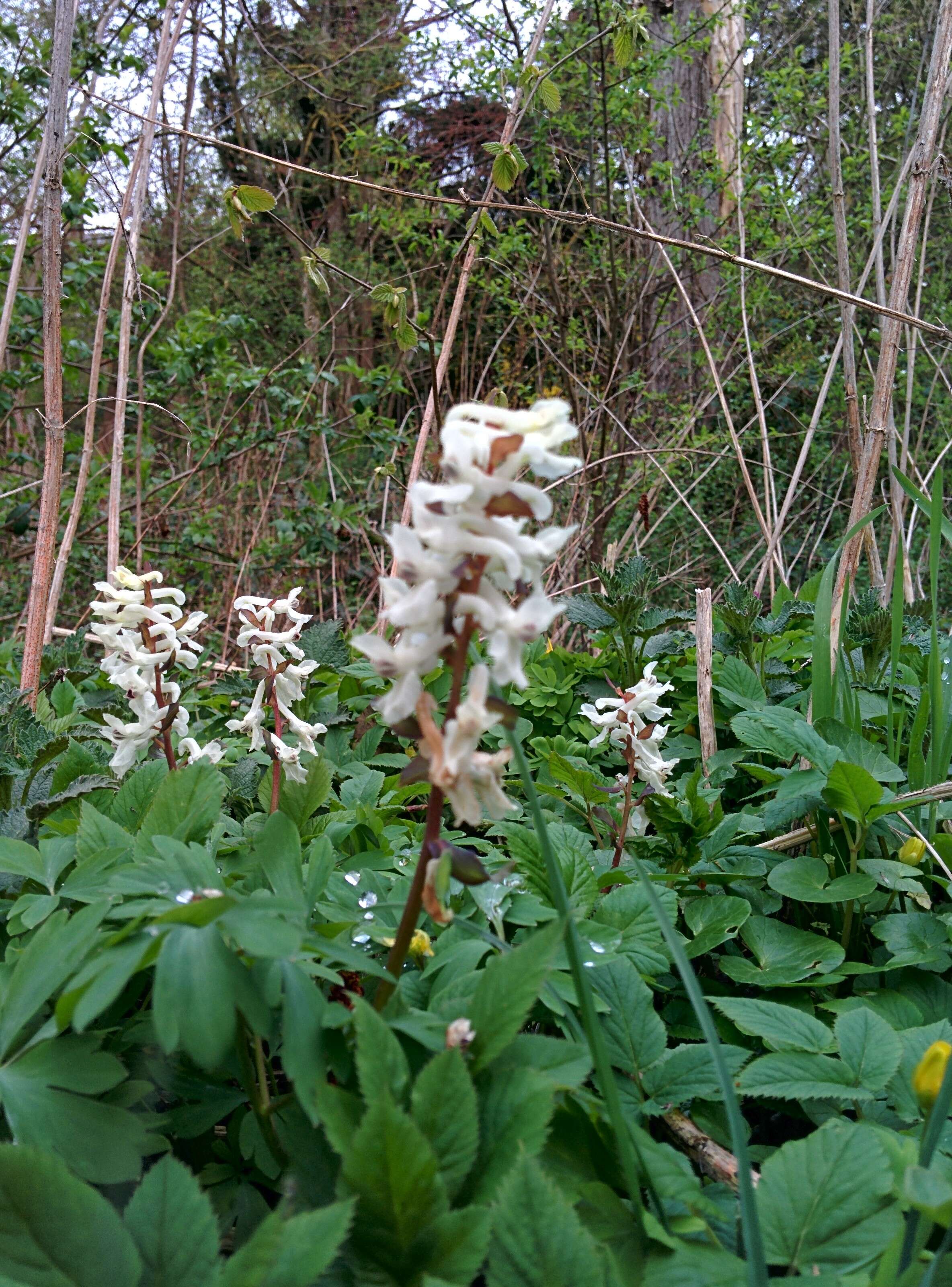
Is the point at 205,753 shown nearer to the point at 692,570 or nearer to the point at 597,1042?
the point at 597,1042

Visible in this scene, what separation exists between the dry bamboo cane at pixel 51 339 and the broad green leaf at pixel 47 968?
1163mm

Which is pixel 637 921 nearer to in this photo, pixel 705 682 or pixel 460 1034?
pixel 460 1034

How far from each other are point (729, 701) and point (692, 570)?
3.99m

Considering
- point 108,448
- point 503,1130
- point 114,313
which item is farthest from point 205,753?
point 108,448

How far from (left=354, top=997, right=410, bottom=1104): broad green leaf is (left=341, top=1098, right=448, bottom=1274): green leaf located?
0.06 ft

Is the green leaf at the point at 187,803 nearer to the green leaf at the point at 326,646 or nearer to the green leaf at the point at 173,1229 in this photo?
the green leaf at the point at 173,1229

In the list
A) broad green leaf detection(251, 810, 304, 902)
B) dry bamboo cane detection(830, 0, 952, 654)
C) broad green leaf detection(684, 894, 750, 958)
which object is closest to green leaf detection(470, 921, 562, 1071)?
broad green leaf detection(251, 810, 304, 902)

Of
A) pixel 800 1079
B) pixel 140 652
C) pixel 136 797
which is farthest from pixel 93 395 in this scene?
pixel 800 1079

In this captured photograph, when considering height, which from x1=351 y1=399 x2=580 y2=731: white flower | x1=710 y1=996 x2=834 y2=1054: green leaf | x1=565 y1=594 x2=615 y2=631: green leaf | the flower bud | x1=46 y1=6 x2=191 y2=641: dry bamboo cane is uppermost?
x1=46 y1=6 x2=191 y2=641: dry bamboo cane

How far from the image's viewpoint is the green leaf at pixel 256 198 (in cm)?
177

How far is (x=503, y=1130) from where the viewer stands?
701 millimetres

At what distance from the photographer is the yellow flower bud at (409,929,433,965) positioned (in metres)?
0.99

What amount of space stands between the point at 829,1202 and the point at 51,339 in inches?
78.1

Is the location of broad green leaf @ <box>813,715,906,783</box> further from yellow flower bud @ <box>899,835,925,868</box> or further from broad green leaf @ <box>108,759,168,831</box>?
broad green leaf @ <box>108,759,168,831</box>
